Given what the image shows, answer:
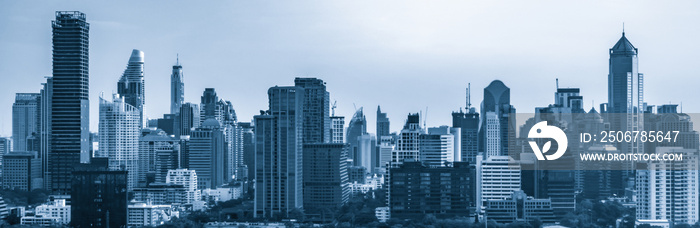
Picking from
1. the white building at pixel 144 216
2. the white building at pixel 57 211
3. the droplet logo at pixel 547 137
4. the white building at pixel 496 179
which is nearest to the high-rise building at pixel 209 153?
the white building at pixel 144 216

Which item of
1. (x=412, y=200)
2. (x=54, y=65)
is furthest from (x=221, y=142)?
(x=412, y=200)

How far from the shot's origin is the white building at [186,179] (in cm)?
1410

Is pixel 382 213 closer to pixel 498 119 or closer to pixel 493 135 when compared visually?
pixel 493 135

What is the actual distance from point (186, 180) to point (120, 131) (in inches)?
103

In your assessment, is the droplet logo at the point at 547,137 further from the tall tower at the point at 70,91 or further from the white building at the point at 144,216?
the tall tower at the point at 70,91

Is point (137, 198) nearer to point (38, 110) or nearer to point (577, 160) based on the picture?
point (38, 110)

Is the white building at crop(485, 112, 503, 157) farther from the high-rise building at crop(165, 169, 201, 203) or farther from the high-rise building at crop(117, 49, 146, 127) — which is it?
the high-rise building at crop(117, 49, 146, 127)

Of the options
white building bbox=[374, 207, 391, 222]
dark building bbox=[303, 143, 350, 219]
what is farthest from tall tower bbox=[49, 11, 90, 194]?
white building bbox=[374, 207, 391, 222]

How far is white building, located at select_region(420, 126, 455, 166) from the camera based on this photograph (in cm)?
1348

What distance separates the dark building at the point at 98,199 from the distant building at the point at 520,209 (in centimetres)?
449

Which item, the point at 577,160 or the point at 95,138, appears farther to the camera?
the point at 95,138

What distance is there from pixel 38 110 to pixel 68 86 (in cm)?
87

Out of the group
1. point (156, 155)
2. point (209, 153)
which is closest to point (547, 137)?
point (209, 153)

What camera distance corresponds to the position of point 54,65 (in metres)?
15.6
